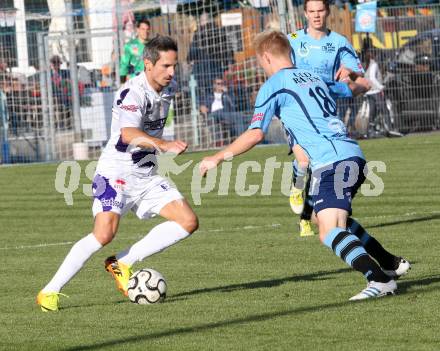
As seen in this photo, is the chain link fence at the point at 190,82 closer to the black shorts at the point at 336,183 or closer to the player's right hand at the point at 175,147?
the black shorts at the point at 336,183

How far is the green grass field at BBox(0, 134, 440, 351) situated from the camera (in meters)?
7.16

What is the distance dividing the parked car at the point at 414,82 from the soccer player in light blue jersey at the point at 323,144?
17.6 meters

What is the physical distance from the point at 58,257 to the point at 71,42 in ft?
45.8

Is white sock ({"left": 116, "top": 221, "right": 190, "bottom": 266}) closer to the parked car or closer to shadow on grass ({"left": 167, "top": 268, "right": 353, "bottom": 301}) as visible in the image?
shadow on grass ({"left": 167, "top": 268, "right": 353, "bottom": 301})

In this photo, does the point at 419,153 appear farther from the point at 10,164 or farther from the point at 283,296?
the point at 283,296

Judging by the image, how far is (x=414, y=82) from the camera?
2592cm

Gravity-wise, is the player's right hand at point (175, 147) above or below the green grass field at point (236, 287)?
above

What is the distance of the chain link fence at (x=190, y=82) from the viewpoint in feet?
80.6

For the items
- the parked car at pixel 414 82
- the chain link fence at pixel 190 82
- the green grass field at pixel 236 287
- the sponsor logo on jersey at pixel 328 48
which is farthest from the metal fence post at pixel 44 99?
the sponsor logo on jersey at pixel 328 48

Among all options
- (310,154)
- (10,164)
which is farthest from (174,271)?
(10,164)

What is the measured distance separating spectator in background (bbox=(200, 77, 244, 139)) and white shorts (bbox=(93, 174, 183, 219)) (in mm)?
16189

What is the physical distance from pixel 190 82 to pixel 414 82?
15.5ft

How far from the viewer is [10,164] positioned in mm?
24500

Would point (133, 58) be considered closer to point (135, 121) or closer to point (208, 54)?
point (208, 54)
